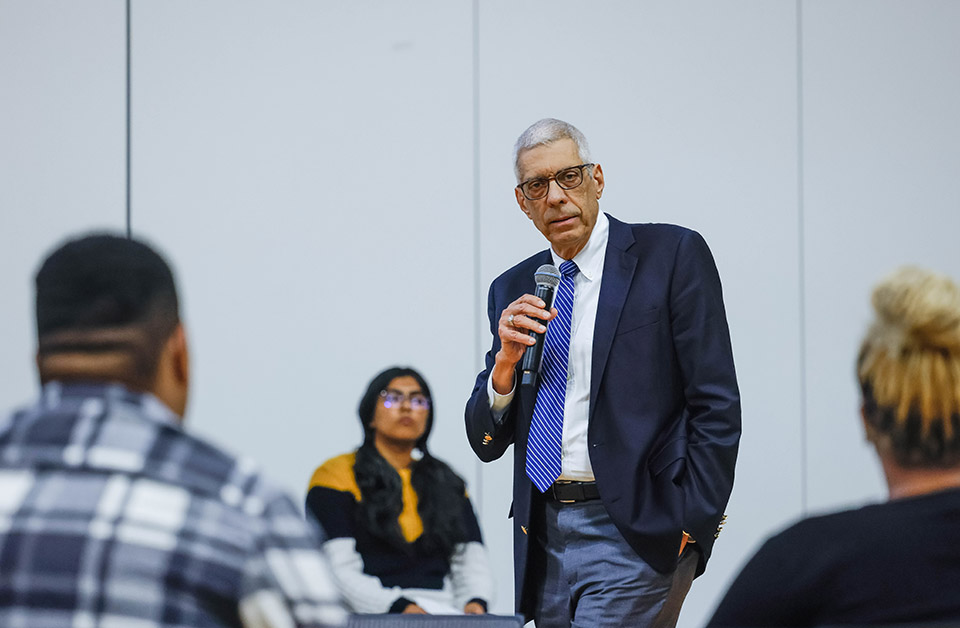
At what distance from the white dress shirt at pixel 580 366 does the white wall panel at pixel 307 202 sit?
195 centimetres

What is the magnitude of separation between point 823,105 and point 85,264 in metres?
4.10

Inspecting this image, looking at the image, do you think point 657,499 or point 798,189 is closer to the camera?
point 657,499

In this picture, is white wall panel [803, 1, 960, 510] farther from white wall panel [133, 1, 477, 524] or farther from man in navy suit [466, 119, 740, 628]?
man in navy suit [466, 119, 740, 628]

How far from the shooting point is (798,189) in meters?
4.64

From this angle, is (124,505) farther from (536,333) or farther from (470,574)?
(470,574)

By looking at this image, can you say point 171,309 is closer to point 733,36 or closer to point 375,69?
point 375,69

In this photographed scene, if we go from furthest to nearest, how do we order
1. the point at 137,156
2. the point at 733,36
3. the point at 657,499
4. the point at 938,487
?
the point at 733,36 < the point at 137,156 < the point at 657,499 < the point at 938,487

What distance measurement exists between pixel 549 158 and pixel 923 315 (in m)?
1.30

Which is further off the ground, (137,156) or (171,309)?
(137,156)

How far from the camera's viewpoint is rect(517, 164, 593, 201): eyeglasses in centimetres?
244

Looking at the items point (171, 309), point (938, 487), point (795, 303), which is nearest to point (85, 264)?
point (171, 309)

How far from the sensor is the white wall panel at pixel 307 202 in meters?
4.34

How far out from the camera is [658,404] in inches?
91.8

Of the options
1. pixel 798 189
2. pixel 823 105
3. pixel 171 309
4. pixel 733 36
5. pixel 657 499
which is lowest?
pixel 657 499
